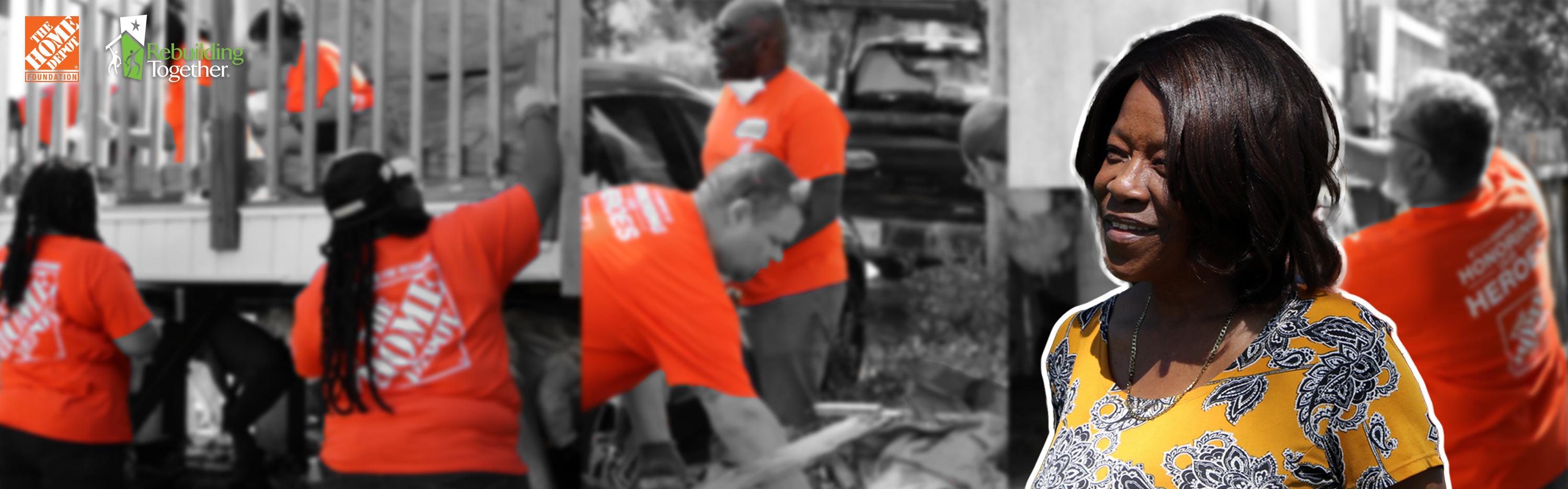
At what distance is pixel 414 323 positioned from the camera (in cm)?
392

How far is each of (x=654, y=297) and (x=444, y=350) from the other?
0.69 meters

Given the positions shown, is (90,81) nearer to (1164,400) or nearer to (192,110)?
(192,110)

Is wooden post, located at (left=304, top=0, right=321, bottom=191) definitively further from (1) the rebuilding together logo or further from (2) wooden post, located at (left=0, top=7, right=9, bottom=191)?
(2) wooden post, located at (left=0, top=7, right=9, bottom=191)

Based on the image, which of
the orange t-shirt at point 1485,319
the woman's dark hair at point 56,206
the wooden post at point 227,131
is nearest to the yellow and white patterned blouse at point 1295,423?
the orange t-shirt at point 1485,319

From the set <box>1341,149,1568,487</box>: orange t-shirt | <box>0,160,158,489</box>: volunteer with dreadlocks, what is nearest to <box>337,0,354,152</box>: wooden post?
<box>0,160,158,489</box>: volunteer with dreadlocks

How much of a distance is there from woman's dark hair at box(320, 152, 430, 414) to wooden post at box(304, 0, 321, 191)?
8 cm

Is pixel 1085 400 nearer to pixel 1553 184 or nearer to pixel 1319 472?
pixel 1319 472

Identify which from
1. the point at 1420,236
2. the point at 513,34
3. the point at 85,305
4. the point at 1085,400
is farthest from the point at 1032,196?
the point at 85,305

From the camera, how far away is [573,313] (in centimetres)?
411

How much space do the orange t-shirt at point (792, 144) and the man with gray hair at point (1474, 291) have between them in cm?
152

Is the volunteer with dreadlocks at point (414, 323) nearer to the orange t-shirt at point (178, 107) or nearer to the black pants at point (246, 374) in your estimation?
the black pants at point (246, 374)

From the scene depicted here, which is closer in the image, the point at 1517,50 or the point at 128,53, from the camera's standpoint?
the point at 1517,50

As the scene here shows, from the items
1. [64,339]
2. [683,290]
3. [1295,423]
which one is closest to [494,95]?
[683,290]

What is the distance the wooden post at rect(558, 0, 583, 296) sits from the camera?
3.98 meters
